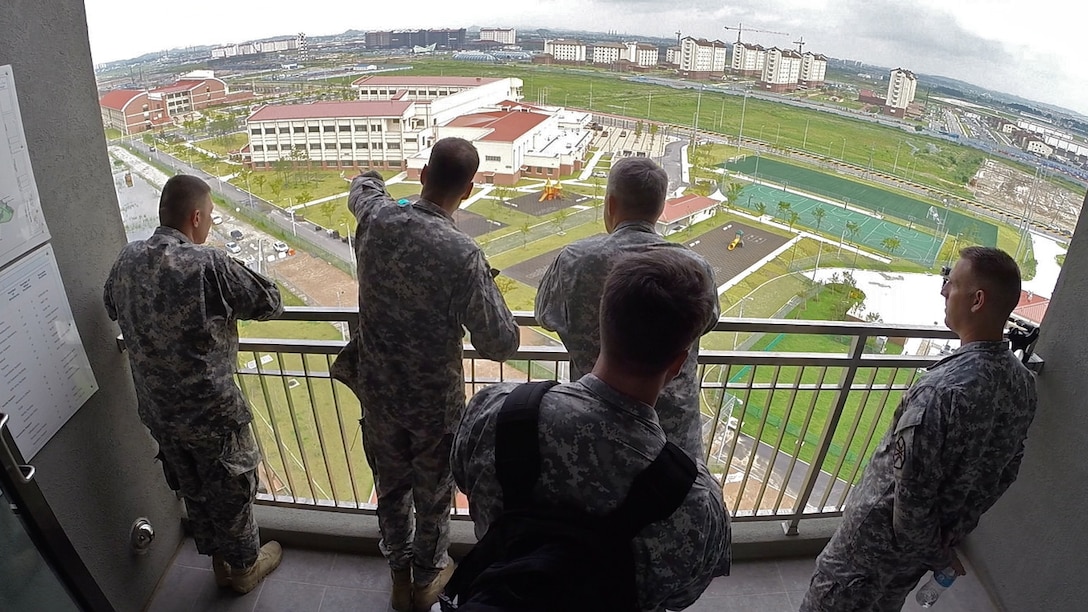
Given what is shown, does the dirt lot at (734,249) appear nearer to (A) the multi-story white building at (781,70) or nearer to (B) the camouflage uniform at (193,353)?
(A) the multi-story white building at (781,70)

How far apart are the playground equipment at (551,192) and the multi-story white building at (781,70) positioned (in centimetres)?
97

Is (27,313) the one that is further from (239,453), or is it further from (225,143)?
(225,143)

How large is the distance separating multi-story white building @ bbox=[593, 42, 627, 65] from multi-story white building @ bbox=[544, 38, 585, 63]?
0.06m

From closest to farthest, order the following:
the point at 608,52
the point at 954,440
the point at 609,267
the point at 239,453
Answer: the point at 954,440, the point at 609,267, the point at 239,453, the point at 608,52

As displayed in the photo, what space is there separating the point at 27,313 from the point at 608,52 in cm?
233

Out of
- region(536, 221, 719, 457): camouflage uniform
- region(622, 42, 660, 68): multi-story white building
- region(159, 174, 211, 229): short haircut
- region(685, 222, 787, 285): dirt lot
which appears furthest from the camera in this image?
region(622, 42, 660, 68): multi-story white building

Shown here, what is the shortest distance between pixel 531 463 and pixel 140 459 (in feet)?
7.09

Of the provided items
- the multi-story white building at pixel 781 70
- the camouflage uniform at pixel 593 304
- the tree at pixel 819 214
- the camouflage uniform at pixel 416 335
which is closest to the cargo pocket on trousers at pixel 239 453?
the camouflage uniform at pixel 416 335

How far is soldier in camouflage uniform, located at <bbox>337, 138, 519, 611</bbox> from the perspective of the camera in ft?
6.19

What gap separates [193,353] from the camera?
6.61 ft

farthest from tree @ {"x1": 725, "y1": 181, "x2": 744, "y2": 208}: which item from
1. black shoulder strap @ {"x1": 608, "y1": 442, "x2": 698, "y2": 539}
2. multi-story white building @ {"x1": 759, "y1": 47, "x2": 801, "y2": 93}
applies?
black shoulder strap @ {"x1": 608, "y1": 442, "x2": 698, "y2": 539}

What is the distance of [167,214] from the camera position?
6.48 feet

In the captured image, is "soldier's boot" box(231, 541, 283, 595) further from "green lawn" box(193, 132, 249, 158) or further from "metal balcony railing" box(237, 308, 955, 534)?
"green lawn" box(193, 132, 249, 158)

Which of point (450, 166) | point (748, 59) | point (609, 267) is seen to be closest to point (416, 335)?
point (450, 166)
